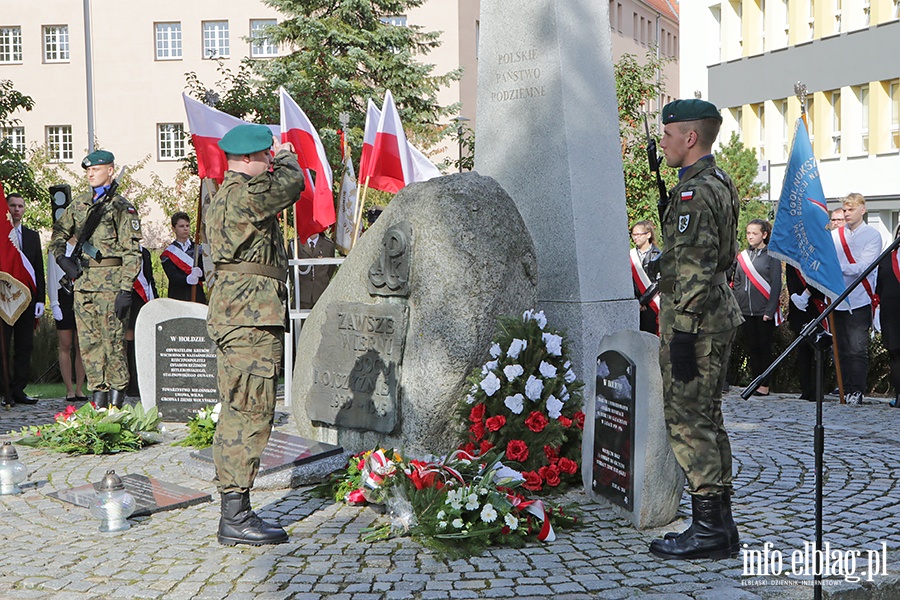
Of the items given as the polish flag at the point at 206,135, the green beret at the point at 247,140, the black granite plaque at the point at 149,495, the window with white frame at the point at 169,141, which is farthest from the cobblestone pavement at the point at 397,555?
the window with white frame at the point at 169,141

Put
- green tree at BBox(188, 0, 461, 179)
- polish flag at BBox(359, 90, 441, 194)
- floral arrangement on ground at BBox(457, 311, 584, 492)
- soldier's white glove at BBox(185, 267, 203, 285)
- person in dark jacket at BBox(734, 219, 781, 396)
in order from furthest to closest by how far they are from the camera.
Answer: green tree at BBox(188, 0, 461, 179) < soldier's white glove at BBox(185, 267, 203, 285) < person in dark jacket at BBox(734, 219, 781, 396) < polish flag at BBox(359, 90, 441, 194) < floral arrangement on ground at BBox(457, 311, 584, 492)

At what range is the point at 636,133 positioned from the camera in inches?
748

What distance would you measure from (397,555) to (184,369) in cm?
472

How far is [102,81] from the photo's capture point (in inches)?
1864

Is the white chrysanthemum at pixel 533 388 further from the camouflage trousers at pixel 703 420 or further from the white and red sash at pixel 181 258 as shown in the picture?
the white and red sash at pixel 181 258

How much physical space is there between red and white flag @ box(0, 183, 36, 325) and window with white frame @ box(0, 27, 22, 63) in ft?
133

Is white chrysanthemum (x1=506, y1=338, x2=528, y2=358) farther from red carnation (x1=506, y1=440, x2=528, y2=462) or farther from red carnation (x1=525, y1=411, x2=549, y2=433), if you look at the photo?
red carnation (x1=506, y1=440, x2=528, y2=462)

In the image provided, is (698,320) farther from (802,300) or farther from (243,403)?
(802,300)

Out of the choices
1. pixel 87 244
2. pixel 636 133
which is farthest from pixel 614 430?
pixel 636 133

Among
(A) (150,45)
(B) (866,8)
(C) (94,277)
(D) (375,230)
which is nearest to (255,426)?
(D) (375,230)

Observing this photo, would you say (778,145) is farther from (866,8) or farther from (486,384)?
(486,384)

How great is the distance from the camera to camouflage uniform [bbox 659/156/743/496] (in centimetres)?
549

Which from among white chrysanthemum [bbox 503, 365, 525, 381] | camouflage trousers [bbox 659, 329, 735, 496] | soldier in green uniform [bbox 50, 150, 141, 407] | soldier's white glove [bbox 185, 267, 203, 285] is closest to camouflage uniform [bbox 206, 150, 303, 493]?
white chrysanthemum [bbox 503, 365, 525, 381]

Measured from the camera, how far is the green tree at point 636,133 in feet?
62.0
